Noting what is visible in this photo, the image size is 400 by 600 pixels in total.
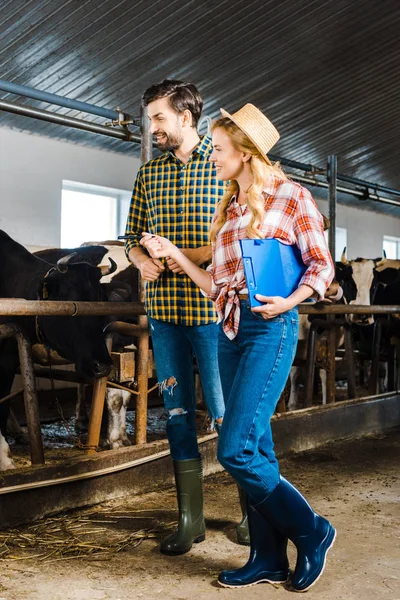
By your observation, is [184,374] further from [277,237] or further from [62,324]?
[62,324]

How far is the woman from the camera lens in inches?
90.4

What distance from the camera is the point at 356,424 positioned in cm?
582

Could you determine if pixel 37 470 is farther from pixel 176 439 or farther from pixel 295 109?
pixel 295 109

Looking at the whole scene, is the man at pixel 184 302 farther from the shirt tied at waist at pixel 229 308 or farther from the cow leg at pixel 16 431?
the cow leg at pixel 16 431

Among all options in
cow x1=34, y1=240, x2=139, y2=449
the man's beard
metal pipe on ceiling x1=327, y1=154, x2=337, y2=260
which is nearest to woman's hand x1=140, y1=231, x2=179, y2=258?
the man's beard

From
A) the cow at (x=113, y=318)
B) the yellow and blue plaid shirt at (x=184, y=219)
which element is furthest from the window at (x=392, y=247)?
the yellow and blue plaid shirt at (x=184, y=219)

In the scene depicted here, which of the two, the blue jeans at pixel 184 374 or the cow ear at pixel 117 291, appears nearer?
the blue jeans at pixel 184 374

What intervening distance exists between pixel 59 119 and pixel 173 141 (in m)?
1.88

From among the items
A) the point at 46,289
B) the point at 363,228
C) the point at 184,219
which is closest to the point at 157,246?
the point at 184,219

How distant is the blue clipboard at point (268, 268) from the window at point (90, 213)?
23.6ft

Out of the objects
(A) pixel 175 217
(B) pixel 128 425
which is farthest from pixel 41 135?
(A) pixel 175 217

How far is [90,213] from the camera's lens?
9773 millimetres

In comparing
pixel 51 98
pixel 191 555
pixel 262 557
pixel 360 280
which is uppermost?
pixel 51 98

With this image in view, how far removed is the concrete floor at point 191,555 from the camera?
2.53 meters
